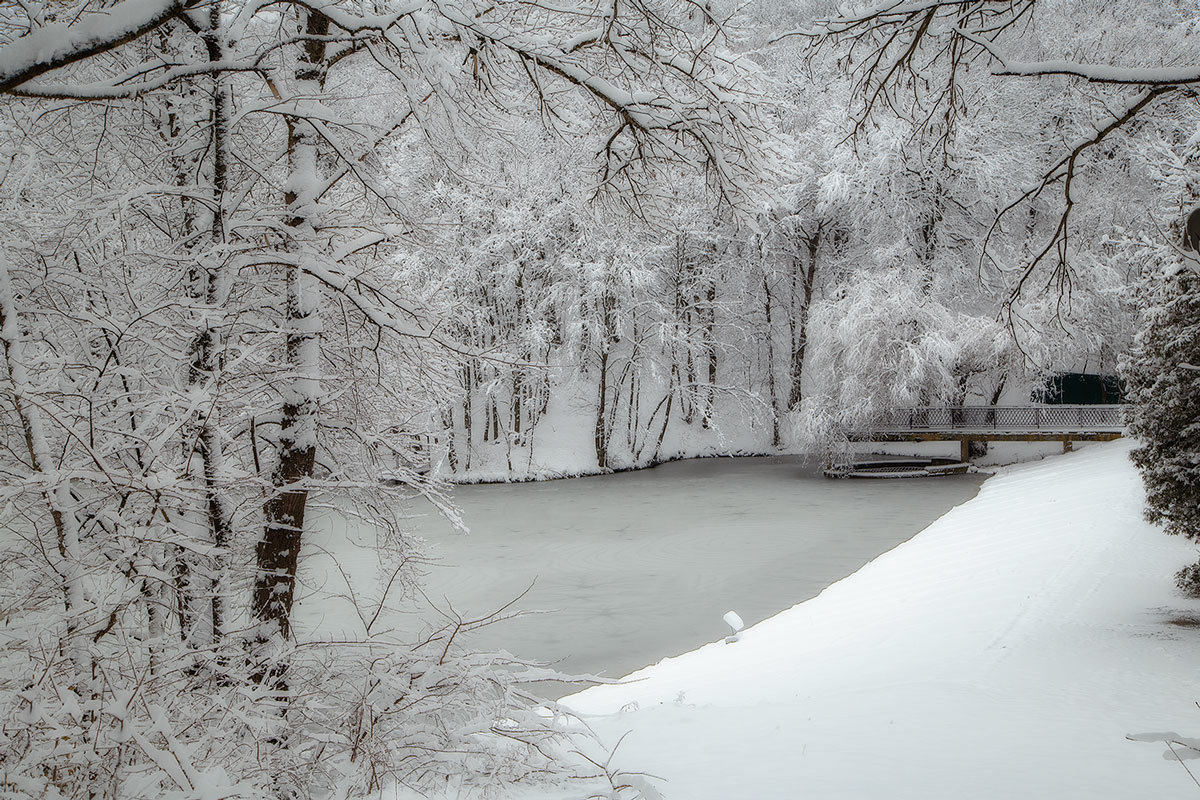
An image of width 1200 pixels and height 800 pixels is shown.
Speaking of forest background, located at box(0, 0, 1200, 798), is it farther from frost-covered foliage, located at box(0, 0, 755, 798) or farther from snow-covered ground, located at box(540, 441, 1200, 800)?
snow-covered ground, located at box(540, 441, 1200, 800)

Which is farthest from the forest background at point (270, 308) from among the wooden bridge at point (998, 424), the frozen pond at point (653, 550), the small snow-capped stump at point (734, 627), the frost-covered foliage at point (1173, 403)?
the wooden bridge at point (998, 424)

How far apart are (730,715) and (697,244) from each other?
23.8m

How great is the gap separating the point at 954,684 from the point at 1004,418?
64.7 feet

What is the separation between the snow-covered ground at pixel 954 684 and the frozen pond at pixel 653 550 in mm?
1321

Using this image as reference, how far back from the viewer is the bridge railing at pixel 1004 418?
2377cm

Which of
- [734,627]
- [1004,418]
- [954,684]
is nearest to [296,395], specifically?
[954,684]

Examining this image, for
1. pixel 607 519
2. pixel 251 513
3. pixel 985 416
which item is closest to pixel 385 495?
pixel 251 513

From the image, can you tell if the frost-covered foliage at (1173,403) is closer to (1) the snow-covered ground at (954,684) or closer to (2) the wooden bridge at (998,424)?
(1) the snow-covered ground at (954,684)

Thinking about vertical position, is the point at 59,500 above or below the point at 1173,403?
below

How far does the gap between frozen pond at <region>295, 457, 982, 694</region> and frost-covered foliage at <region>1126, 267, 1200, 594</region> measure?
16.1 ft

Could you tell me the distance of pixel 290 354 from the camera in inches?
200

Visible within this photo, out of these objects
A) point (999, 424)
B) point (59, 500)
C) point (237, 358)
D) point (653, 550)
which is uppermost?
point (237, 358)

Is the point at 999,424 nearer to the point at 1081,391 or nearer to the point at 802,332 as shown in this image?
the point at 802,332

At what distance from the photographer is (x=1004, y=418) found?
2428 cm
